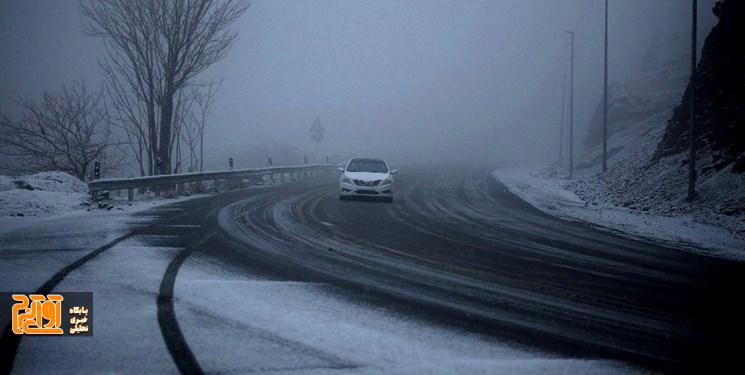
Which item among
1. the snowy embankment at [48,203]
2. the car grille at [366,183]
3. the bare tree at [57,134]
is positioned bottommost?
the snowy embankment at [48,203]

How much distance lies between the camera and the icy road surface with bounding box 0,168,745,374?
3.74 m

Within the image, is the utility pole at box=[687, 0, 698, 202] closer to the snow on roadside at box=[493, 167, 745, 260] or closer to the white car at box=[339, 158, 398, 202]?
the snow on roadside at box=[493, 167, 745, 260]

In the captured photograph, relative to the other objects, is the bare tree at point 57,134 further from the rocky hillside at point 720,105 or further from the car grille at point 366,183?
the rocky hillside at point 720,105

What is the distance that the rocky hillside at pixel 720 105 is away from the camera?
54.3 ft

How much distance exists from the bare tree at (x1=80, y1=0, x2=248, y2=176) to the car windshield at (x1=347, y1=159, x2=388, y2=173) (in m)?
7.73

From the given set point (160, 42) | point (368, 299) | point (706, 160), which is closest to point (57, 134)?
point (160, 42)

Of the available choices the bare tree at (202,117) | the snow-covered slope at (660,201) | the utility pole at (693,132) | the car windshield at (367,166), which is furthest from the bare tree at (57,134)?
the utility pole at (693,132)

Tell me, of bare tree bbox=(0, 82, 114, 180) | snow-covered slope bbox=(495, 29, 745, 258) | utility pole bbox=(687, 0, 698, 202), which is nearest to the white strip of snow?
snow-covered slope bbox=(495, 29, 745, 258)

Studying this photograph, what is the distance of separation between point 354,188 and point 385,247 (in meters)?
8.33

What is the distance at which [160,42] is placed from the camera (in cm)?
1944

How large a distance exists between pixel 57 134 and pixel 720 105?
2653 centimetres

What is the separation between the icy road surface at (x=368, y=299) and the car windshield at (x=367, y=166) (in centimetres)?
779

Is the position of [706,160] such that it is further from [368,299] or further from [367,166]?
[368,299]

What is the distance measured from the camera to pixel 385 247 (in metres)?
8.35
